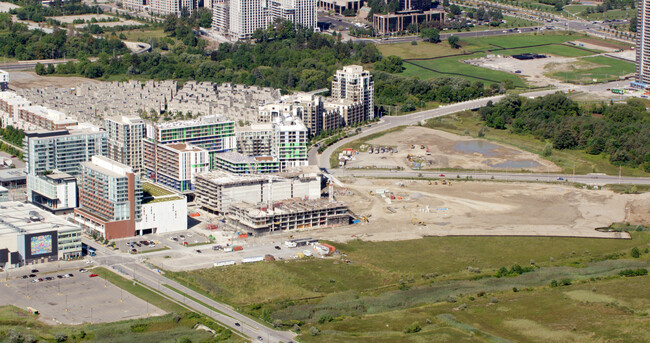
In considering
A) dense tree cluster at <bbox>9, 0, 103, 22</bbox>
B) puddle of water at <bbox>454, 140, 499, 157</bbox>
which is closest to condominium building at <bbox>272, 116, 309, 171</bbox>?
puddle of water at <bbox>454, 140, 499, 157</bbox>

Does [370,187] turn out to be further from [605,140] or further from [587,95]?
[587,95]

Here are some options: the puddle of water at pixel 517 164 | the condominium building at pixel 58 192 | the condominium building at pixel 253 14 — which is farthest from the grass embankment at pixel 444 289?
the condominium building at pixel 253 14

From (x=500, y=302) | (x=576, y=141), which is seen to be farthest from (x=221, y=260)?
(x=576, y=141)

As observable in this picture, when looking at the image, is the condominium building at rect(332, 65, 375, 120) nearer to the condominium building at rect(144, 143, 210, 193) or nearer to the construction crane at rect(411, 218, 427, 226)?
the condominium building at rect(144, 143, 210, 193)

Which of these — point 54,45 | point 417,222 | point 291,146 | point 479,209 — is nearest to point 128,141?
point 291,146

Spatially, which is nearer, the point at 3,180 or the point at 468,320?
the point at 468,320
